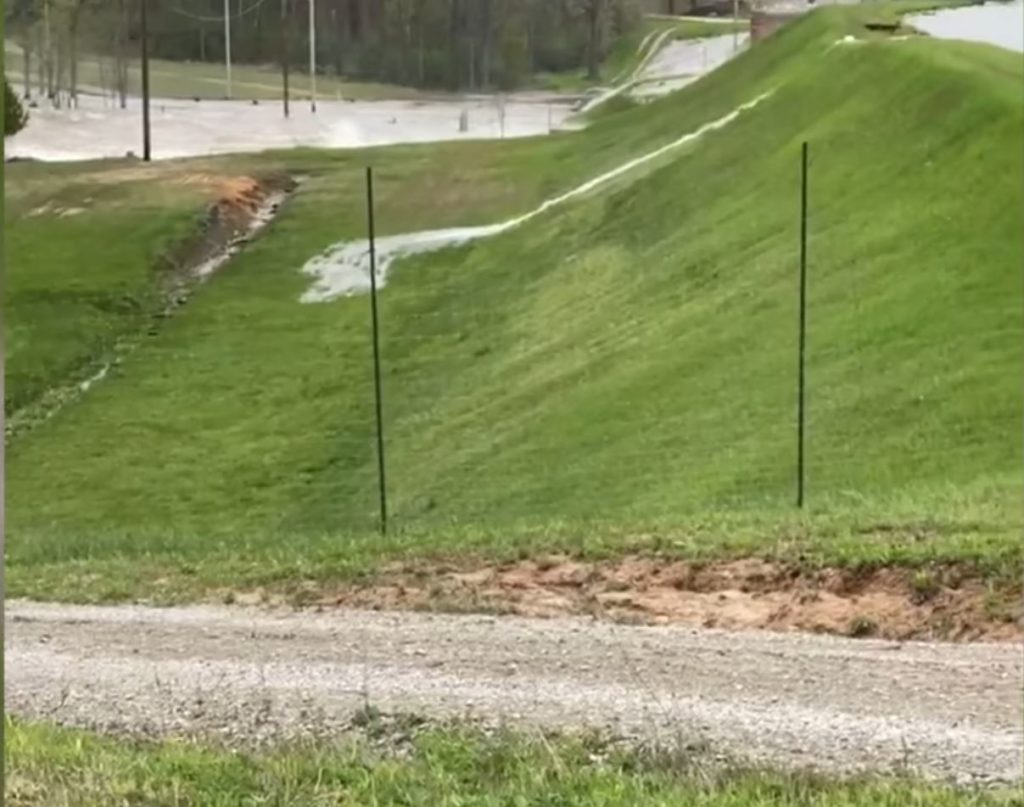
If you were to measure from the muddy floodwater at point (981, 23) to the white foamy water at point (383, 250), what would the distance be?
596 cm

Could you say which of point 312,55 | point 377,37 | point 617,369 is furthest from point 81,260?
point 617,369

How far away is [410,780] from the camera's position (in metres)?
4.65

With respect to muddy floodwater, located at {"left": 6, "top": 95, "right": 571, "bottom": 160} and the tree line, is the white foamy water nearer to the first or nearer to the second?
muddy floodwater, located at {"left": 6, "top": 95, "right": 571, "bottom": 160}

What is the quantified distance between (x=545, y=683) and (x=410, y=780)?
8.69 ft

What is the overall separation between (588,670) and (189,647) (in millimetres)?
2297

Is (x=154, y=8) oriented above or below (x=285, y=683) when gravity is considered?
above

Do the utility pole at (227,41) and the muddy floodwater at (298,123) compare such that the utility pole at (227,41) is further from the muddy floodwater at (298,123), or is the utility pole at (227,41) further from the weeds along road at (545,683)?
the weeds along road at (545,683)

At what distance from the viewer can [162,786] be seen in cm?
433

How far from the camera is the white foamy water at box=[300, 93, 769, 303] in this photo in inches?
969

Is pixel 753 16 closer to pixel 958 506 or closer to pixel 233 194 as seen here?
pixel 233 194

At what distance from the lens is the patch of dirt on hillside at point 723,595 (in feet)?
27.7

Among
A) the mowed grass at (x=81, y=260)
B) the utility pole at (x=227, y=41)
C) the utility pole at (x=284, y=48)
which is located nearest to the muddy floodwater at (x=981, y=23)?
the utility pole at (x=284, y=48)

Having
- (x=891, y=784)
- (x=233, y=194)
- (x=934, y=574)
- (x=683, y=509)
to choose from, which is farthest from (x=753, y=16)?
(x=891, y=784)

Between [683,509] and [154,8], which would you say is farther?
[154,8]
